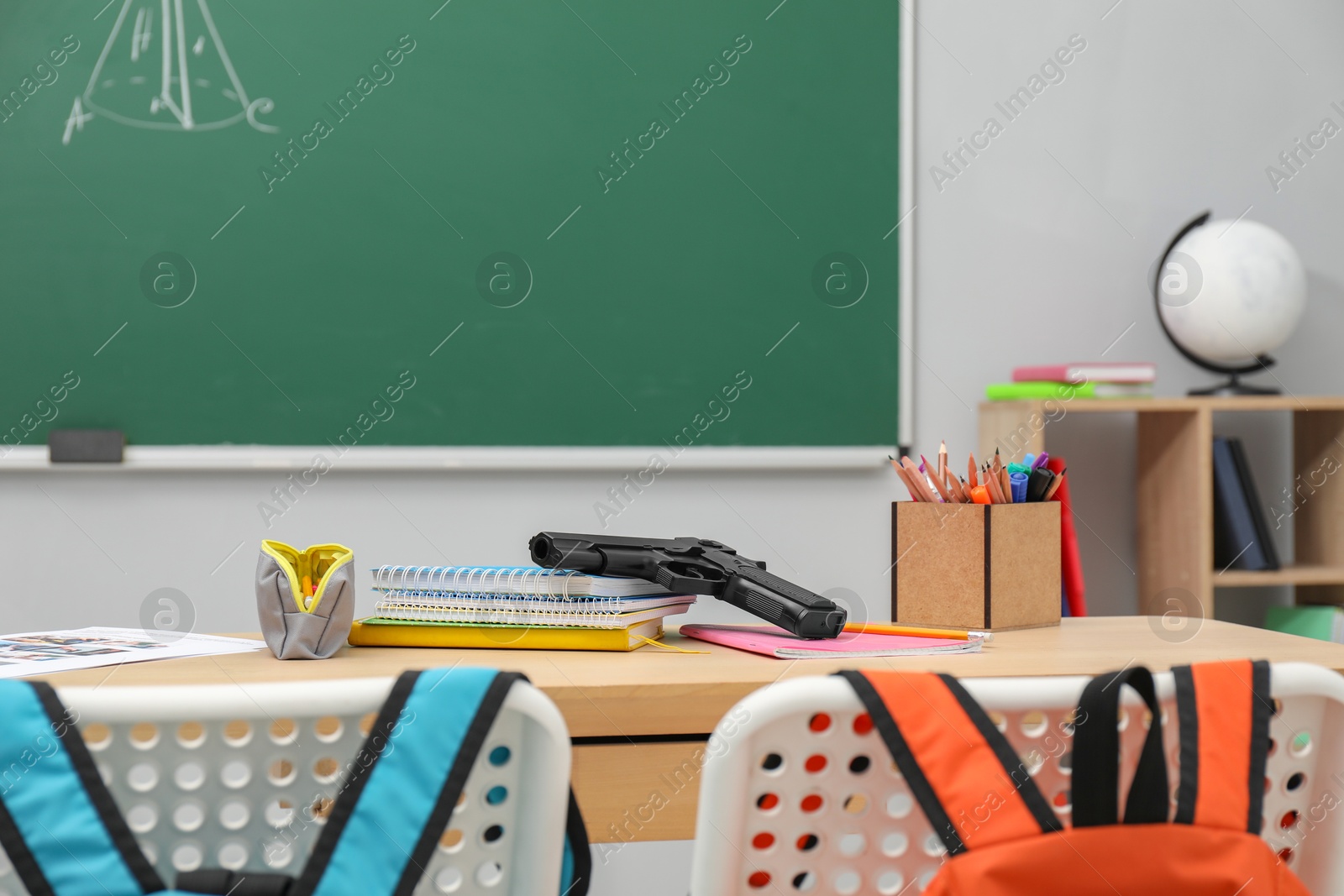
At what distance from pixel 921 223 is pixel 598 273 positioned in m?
0.78

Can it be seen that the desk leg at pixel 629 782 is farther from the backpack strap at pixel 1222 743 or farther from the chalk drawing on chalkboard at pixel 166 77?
the chalk drawing on chalkboard at pixel 166 77

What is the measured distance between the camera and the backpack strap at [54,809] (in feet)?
1.79

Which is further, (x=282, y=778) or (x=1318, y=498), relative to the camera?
(x=1318, y=498)

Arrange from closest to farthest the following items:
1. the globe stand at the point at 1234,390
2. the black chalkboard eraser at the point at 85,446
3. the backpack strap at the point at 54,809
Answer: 1. the backpack strap at the point at 54,809
2. the black chalkboard eraser at the point at 85,446
3. the globe stand at the point at 1234,390

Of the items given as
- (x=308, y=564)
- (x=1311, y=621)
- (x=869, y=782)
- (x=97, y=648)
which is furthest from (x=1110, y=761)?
(x=1311, y=621)

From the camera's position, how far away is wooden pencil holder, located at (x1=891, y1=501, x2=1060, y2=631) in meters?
1.28

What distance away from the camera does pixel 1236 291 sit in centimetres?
234

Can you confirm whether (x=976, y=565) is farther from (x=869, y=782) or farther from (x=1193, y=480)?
(x=1193, y=480)

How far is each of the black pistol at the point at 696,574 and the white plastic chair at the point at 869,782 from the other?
1.64 feet

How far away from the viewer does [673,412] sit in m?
2.35

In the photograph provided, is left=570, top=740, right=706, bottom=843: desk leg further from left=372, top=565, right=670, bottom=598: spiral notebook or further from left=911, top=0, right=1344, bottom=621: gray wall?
left=911, top=0, right=1344, bottom=621: gray wall

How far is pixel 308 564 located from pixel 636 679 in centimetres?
42

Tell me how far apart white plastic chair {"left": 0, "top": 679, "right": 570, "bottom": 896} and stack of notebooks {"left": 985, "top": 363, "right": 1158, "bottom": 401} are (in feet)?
6.34

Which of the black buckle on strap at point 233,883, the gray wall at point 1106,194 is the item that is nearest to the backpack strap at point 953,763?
the black buckle on strap at point 233,883
